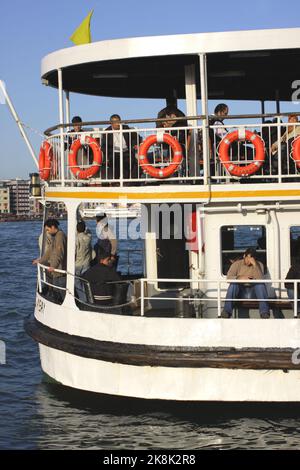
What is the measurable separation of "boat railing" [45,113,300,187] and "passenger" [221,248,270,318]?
1.22m

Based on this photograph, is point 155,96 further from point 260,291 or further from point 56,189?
point 260,291

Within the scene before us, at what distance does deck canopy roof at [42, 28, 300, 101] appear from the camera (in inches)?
475

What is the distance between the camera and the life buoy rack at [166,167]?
1248 centimetres

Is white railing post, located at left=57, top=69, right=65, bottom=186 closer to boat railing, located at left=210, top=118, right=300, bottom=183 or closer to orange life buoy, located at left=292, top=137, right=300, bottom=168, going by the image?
boat railing, located at left=210, top=118, right=300, bottom=183

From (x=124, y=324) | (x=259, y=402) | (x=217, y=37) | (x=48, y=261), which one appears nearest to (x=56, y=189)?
(x=48, y=261)

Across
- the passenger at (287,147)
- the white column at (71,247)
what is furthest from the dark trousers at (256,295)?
the white column at (71,247)

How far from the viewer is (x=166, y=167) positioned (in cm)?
1268

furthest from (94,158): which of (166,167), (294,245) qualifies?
(294,245)

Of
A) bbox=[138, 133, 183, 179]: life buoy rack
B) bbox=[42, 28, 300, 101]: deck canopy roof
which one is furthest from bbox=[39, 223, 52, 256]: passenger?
bbox=[138, 133, 183, 179]: life buoy rack

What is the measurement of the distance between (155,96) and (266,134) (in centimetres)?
413

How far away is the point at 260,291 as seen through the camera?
12328mm

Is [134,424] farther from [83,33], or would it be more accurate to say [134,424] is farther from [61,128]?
[83,33]

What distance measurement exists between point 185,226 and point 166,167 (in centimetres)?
176

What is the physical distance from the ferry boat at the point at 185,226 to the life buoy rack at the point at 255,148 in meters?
0.02
